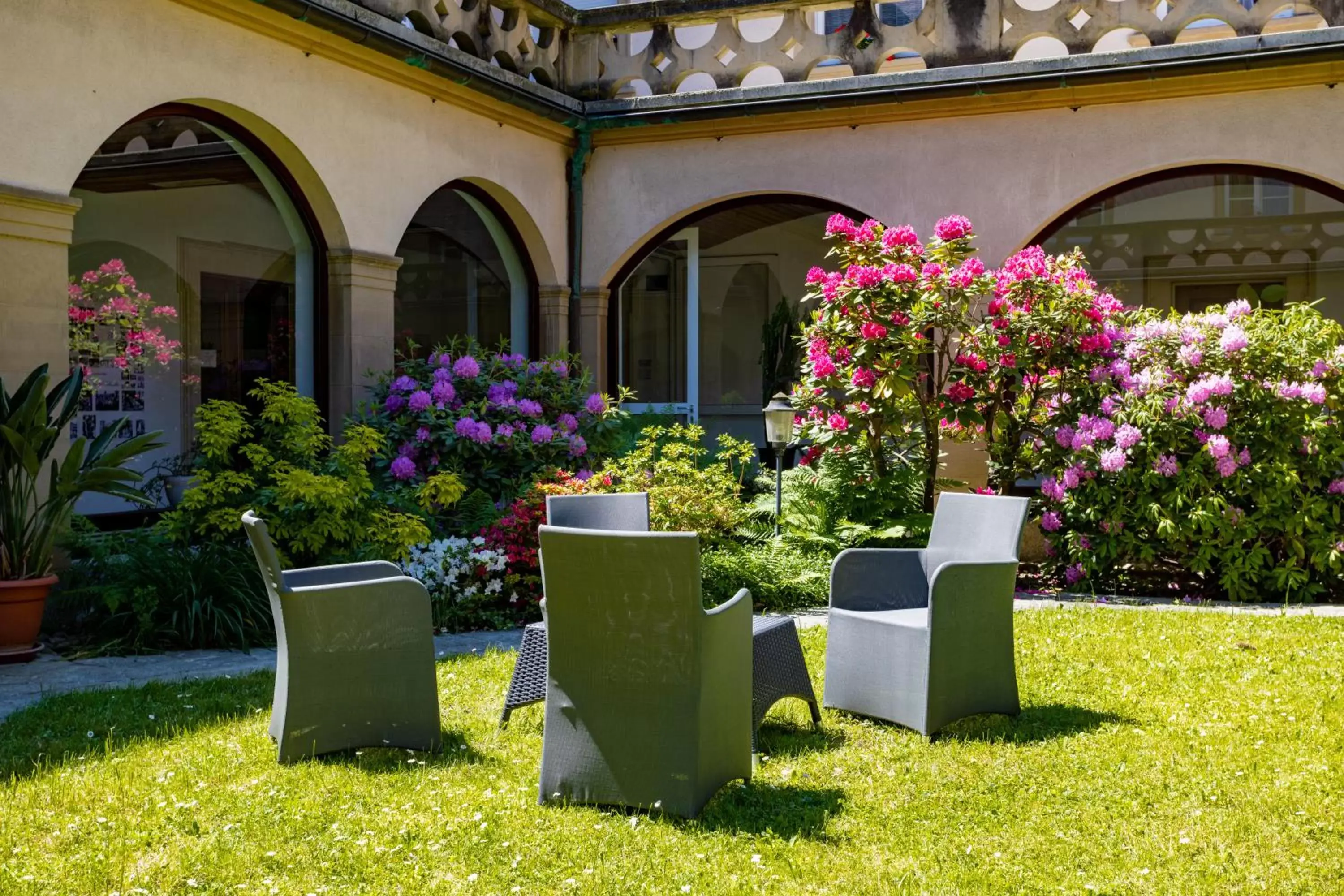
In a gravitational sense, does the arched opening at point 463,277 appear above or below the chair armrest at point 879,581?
above

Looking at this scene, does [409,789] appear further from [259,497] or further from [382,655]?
[259,497]

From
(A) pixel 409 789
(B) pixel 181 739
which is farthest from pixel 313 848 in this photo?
(B) pixel 181 739

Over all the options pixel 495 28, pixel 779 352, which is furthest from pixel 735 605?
pixel 779 352

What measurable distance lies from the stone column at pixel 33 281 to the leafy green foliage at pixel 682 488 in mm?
3197

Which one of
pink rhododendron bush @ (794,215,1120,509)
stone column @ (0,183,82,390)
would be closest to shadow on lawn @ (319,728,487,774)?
stone column @ (0,183,82,390)

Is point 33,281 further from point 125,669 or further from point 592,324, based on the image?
point 592,324

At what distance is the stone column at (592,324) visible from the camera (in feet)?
38.0

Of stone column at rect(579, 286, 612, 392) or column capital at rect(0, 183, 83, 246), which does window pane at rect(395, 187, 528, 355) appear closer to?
stone column at rect(579, 286, 612, 392)

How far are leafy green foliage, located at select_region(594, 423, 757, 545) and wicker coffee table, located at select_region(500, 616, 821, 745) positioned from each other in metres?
2.61

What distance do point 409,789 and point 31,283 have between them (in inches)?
160

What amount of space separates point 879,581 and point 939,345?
3957 millimetres

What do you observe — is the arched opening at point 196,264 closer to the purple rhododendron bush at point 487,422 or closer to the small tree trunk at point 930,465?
the purple rhododendron bush at point 487,422

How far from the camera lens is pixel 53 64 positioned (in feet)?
22.2

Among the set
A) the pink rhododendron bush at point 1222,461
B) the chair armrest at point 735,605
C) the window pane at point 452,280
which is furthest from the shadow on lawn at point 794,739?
the window pane at point 452,280
